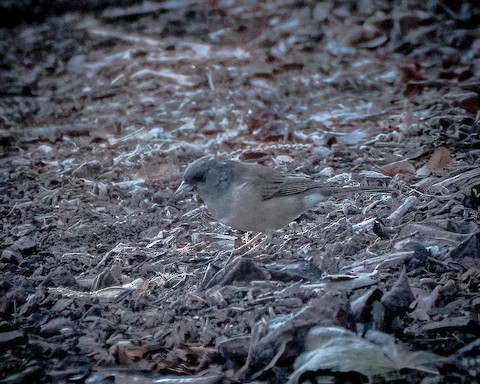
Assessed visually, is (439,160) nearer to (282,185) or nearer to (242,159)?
(282,185)

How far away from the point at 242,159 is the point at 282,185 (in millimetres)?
1109

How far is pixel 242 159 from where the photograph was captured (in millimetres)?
5020

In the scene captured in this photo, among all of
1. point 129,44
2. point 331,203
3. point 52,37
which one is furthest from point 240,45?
point 331,203

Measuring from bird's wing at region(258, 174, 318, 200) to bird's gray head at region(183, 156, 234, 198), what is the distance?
238mm

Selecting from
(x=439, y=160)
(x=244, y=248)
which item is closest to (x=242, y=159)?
(x=244, y=248)

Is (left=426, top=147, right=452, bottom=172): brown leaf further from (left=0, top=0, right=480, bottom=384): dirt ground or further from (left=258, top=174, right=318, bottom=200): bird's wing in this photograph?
(left=258, top=174, right=318, bottom=200): bird's wing

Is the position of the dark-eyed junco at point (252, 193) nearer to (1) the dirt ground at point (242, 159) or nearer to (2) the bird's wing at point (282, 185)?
(2) the bird's wing at point (282, 185)

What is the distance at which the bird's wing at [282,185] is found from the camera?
12.8 ft

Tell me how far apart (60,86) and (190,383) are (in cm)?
510

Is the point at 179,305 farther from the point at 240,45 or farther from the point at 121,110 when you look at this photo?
the point at 240,45

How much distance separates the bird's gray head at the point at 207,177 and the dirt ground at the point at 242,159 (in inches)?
12.8

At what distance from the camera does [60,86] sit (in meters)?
6.84

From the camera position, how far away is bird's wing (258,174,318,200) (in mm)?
3914

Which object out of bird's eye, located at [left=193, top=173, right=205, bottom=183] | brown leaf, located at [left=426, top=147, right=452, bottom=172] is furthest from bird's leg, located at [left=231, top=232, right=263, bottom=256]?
brown leaf, located at [left=426, top=147, right=452, bottom=172]
